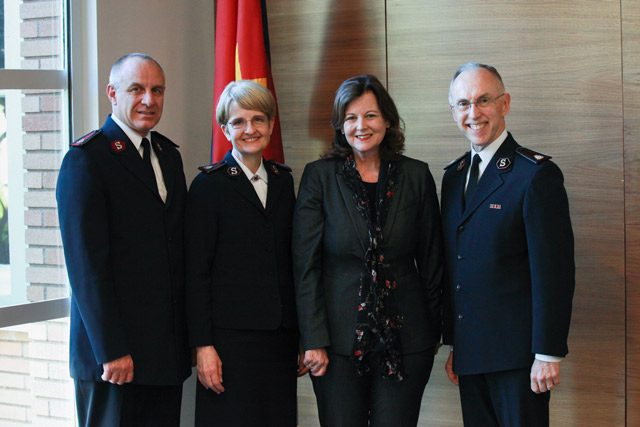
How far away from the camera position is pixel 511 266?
7.54 ft

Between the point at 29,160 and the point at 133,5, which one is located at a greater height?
the point at 133,5

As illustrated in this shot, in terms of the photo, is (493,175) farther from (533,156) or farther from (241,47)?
(241,47)

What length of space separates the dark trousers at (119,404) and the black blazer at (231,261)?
242 mm

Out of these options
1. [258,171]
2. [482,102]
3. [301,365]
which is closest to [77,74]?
[258,171]

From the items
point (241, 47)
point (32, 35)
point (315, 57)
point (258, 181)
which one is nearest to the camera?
point (258, 181)

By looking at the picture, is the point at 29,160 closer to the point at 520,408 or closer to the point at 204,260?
the point at 204,260

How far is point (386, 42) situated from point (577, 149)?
37.3 inches

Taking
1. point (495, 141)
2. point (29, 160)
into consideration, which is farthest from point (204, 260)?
point (495, 141)

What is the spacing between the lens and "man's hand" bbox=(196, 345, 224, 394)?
2344 millimetres

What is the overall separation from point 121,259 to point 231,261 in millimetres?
346

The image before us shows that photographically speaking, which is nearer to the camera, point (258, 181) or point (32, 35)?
point (258, 181)

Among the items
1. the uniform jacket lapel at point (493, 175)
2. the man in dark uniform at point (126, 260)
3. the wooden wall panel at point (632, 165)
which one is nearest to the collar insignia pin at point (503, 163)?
the uniform jacket lapel at point (493, 175)

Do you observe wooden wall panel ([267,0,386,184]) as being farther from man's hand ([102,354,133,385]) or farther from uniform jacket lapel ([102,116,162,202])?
man's hand ([102,354,133,385])

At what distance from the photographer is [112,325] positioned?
2.14 m
